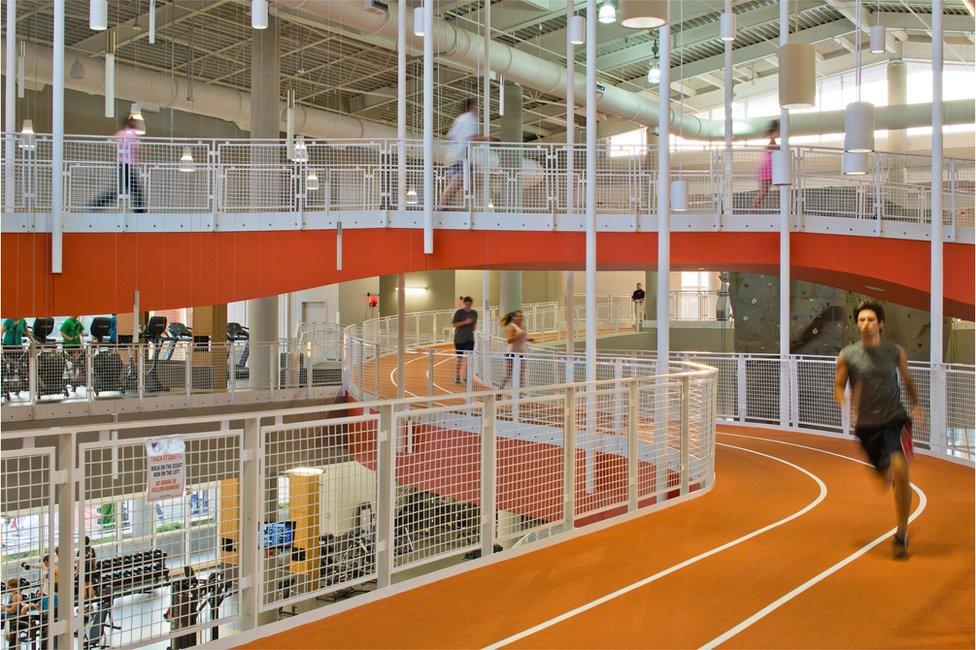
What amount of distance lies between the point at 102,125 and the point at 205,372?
9739 millimetres

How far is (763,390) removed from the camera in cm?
1370

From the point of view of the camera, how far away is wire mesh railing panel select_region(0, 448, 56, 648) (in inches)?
158

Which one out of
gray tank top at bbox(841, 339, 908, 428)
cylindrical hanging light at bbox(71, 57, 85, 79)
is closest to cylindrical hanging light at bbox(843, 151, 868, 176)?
gray tank top at bbox(841, 339, 908, 428)

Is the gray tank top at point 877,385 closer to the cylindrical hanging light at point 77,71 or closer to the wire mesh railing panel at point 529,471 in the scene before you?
the wire mesh railing panel at point 529,471

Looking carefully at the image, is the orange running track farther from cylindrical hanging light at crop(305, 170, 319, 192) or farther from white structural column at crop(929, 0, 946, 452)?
cylindrical hanging light at crop(305, 170, 319, 192)

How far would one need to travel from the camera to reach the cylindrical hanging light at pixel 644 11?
6.37 m

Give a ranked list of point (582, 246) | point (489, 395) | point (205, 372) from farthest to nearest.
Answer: point (205, 372)
point (582, 246)
point (489, 395)

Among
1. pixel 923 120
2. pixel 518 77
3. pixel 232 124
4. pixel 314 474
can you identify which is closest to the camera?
pixel 314 474

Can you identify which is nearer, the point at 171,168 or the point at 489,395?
the point at 489,395

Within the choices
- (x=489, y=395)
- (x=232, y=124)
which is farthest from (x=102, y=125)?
(x=489, y=395)

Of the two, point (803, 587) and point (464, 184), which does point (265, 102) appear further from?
point (803, 587)

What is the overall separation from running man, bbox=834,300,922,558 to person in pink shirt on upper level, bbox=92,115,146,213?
9.81m

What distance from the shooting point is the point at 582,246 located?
46.4ft

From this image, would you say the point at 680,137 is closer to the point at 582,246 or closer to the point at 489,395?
the point at 582,246
